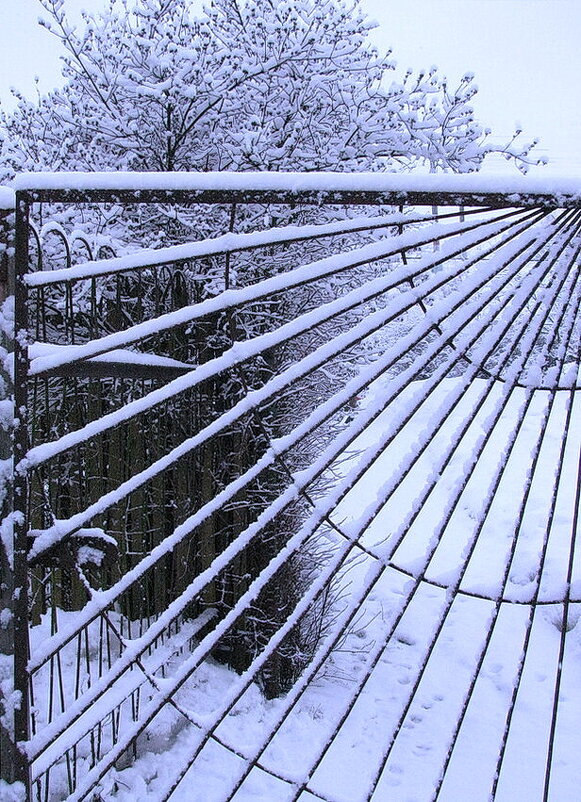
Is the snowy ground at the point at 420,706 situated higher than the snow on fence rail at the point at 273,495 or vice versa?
the snow on fence rail at the point at 273,495

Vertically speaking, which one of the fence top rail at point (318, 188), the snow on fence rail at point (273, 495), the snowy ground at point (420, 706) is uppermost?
the fence top rail at point (318, 188)

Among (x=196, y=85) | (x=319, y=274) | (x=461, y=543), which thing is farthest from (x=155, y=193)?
(x=461, y=543)

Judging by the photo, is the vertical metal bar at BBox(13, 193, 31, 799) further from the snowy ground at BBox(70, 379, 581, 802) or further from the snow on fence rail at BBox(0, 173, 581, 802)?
the snowy ground at BBox(70, 379, 581, 802)

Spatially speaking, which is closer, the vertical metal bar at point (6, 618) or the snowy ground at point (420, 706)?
the vertical metal bar at point (6, 618)

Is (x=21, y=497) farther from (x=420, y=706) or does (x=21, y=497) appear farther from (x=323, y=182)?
(x=420, y=706)

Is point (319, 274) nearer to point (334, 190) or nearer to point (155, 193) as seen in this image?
point (334, 190)

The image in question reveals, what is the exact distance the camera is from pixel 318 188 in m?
1.35

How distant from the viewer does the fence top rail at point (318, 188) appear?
131 cm

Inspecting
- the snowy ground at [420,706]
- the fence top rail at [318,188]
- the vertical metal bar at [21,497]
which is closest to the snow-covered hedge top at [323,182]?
the fence top rail at [318,188]

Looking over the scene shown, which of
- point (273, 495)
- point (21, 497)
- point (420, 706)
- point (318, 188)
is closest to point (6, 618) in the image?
point (21, 497)

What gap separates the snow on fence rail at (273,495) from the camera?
1349 mm

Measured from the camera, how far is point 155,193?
1.33 metres

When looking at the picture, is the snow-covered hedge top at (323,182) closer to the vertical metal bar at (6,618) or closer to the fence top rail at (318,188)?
the fence top rail at (318,188)

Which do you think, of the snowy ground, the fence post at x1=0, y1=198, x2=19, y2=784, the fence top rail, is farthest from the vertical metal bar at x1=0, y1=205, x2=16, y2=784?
the fence top rail
